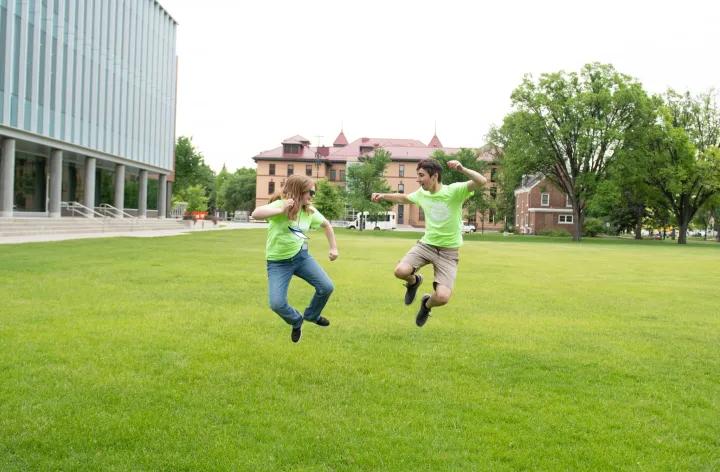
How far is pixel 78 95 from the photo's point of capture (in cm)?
4456

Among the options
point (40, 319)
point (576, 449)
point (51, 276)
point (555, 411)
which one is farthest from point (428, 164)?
point (51, 276)

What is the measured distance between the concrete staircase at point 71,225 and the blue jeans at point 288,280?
29490 mm

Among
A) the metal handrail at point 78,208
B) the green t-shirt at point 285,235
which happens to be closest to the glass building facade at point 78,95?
the metal handrail at point 78,208

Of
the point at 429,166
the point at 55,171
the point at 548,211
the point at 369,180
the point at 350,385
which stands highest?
the point at 369,180

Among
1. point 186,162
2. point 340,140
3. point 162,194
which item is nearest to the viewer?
point 162,194

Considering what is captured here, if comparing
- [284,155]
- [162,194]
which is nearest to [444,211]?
[162,194]

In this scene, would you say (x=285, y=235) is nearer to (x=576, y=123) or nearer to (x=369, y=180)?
(x=576, y=123)

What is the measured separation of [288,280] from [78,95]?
4139 cm

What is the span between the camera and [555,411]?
21.6 feet

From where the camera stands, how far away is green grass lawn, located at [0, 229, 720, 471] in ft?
17.7

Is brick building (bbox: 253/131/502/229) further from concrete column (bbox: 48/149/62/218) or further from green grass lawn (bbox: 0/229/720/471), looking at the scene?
green grass lawn (bbox: 0/229/720/471)

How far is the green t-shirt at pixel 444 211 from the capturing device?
914 centimetres

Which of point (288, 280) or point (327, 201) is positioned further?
point (327, 201)

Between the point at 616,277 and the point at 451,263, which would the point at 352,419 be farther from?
the point at 616,277
